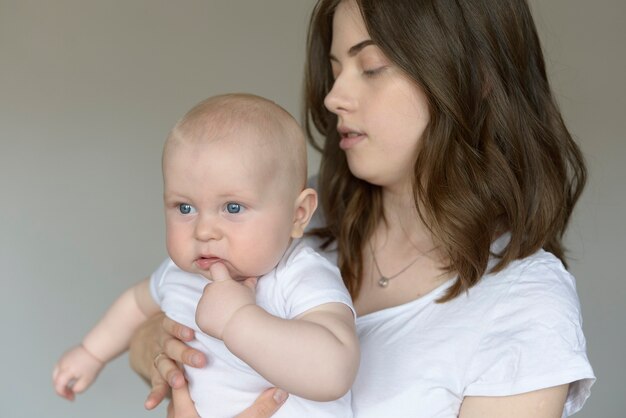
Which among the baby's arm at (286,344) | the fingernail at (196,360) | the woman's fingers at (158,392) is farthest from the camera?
the woman's fingers at (158,392)

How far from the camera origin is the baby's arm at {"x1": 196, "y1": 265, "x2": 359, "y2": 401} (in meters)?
1.34

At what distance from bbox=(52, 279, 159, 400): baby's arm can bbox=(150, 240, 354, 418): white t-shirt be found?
0.36 m

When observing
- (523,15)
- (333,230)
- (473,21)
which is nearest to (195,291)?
(333,230)

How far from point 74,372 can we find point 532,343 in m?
0.97

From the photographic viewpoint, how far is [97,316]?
11.8 ft

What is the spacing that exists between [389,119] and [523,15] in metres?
0.39

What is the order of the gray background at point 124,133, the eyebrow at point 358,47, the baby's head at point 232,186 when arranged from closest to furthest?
the baby's head at point 232,186, the eyebrow at point 358,47, the gray background at point 124,133

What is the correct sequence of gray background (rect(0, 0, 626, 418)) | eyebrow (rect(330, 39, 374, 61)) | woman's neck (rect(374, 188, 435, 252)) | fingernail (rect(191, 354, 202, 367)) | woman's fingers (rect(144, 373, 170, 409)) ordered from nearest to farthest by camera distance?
fingernail (rect(191, 354, 202, 367))
woman's fingers (rect(144, 373, 170, 409))
eyebrow (rect(330, 39, 374, 61))
woman's neck (rect(374, 188, 435, 252))
gray background (rect(0, 0, 626, 418))

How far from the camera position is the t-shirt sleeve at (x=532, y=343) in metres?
1.56

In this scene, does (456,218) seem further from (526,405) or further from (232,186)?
(232,186)

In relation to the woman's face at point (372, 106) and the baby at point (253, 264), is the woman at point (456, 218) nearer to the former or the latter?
the woman's face at point (372, 106)

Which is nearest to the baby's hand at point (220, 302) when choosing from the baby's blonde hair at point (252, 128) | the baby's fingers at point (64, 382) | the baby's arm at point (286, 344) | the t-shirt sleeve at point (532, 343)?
the baby's arm at point (286, 344)

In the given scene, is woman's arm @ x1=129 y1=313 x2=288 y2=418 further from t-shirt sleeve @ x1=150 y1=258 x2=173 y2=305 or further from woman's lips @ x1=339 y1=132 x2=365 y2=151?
woman's lips @ x1=339 y1=132 x2=365 y2=151

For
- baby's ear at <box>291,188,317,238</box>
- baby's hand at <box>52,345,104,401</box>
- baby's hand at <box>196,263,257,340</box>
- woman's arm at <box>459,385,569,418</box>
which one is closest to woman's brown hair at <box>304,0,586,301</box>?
woman's arm at <box>459,385,569,418</box>
